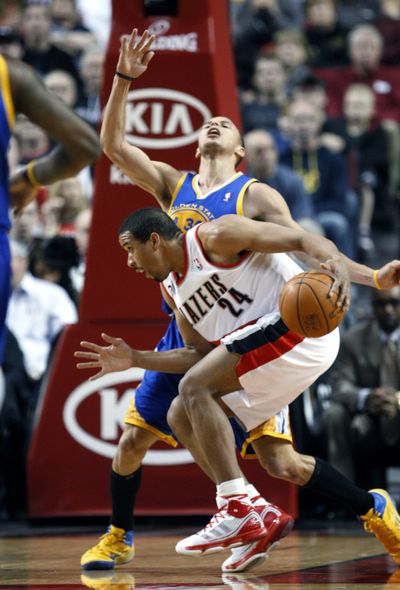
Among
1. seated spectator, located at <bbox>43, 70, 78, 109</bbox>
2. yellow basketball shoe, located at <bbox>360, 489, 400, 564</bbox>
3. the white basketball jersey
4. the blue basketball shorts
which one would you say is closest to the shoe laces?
yellow basketball shoe, located at <bbox>360, 489, 400, 564</bbox>

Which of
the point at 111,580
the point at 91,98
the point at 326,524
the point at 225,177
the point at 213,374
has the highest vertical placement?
the point at 91,98

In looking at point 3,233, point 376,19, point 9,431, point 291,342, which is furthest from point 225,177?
point 376,19

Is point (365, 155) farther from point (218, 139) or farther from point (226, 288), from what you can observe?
point (226, 288)

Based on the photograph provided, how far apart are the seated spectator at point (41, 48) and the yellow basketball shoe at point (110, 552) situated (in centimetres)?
773

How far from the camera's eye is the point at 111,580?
15.2ft

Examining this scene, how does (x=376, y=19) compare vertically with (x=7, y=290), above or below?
above

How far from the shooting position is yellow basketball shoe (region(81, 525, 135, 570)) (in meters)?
5.12

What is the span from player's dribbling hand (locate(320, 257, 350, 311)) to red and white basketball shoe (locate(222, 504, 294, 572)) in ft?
3.12

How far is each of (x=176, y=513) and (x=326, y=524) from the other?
968mm

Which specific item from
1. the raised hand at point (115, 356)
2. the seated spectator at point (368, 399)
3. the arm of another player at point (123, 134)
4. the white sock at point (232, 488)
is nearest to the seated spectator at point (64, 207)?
the seated spectator at point (368, 399)

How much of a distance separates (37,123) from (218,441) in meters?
1.62

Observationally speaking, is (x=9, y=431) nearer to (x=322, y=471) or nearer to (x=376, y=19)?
(x=322, y=471)

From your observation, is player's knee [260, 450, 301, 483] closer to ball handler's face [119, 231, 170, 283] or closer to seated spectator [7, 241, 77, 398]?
ball handler's face [119, 231, 170, 283]

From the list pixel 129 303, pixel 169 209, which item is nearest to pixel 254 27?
pixel 129 303
